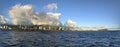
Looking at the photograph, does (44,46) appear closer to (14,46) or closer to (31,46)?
(31,46)

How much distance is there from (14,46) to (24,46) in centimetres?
157

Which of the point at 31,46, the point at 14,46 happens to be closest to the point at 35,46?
the point at 31,46

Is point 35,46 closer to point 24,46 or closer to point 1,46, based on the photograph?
point 24,46

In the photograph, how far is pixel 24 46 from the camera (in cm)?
3912

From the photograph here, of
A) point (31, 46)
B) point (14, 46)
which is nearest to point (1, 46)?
point (14, 46)

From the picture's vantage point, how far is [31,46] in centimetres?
4000

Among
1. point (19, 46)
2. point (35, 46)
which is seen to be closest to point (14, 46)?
point (19, 46)

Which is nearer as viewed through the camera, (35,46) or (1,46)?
(1,46)

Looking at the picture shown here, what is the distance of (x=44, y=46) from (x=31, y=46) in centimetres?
236

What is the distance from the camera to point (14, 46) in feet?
128

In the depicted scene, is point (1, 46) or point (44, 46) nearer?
point (1, 46)

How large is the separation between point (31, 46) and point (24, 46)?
1.33 metres

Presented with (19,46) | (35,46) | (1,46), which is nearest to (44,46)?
(35,46)

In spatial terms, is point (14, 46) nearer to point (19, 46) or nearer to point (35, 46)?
point (19, 46)
